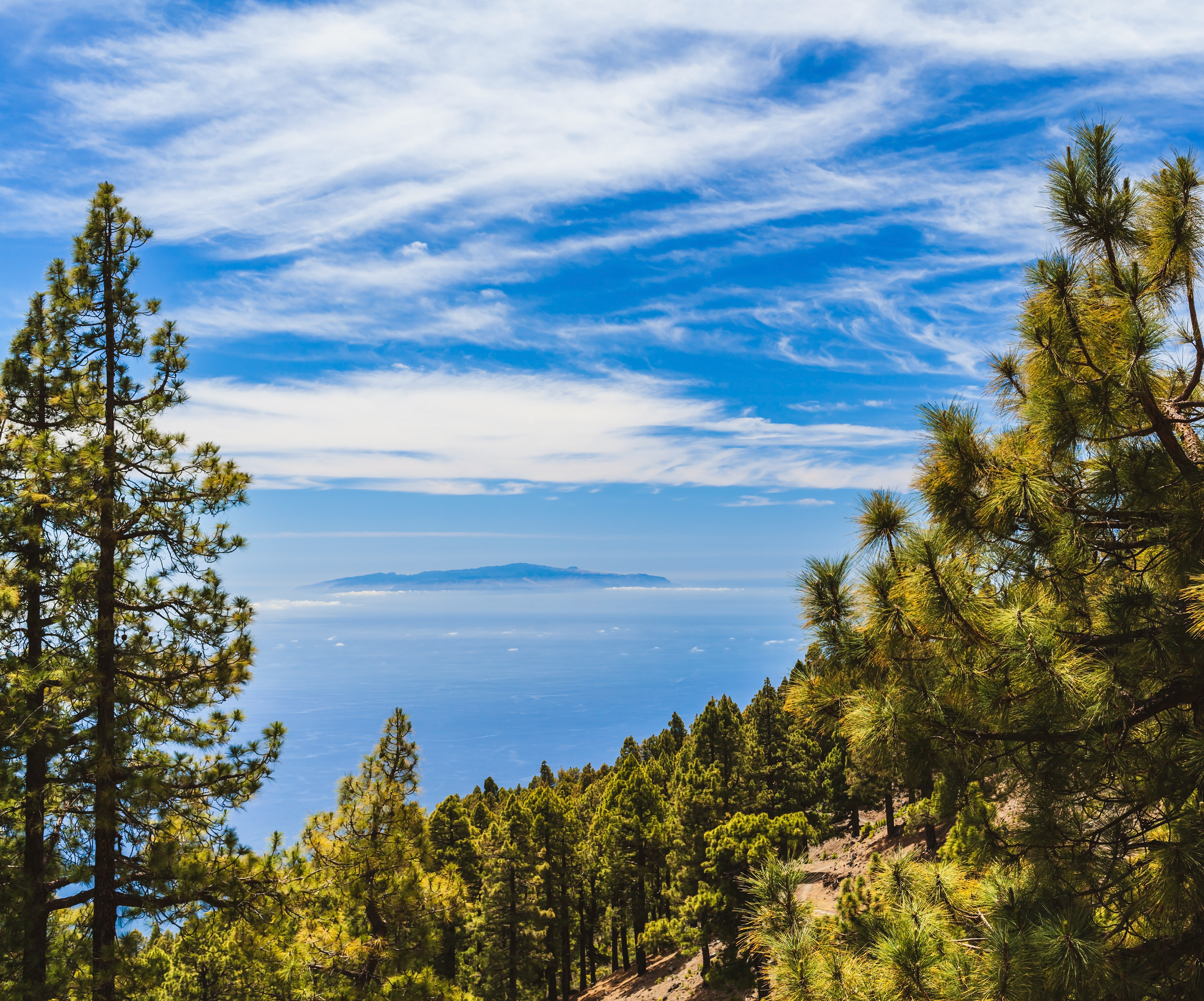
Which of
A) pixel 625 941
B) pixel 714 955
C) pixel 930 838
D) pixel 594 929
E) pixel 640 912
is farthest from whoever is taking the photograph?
pixel 594 929

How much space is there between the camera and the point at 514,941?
23844 millimetres

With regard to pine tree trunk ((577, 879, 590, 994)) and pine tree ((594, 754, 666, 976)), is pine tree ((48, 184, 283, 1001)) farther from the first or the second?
pine tree trunk ((577, 879, 590, 994))

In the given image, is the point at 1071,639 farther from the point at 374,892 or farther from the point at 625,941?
the point at 625,941

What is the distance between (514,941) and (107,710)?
875 inches

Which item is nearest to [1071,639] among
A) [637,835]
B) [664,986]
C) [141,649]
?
[141,649]

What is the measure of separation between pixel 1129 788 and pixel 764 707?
1335 inches

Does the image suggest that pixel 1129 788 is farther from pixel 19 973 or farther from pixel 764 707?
pixel 764 707

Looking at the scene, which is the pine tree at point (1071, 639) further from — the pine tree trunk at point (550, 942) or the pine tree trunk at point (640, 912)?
the pine tree trunk at point (640, 912)

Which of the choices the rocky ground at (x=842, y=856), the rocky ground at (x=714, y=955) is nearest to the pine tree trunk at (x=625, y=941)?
the rocky ground at (x=714, y=955)

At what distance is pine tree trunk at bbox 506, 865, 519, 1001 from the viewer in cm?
2325

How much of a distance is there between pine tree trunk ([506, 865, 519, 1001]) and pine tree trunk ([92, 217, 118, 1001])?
62.8ft

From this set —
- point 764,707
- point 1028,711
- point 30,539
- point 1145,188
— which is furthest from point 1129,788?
point 764,707

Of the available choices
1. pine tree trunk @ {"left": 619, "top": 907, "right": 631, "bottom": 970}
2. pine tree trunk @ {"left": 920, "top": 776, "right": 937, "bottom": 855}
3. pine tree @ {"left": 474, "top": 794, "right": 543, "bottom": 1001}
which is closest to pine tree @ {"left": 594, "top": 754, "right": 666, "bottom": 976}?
pine tree trunk @ {"left": 619, "top": 907, "right": 631, "bottom": 970}

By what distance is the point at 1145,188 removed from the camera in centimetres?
469
